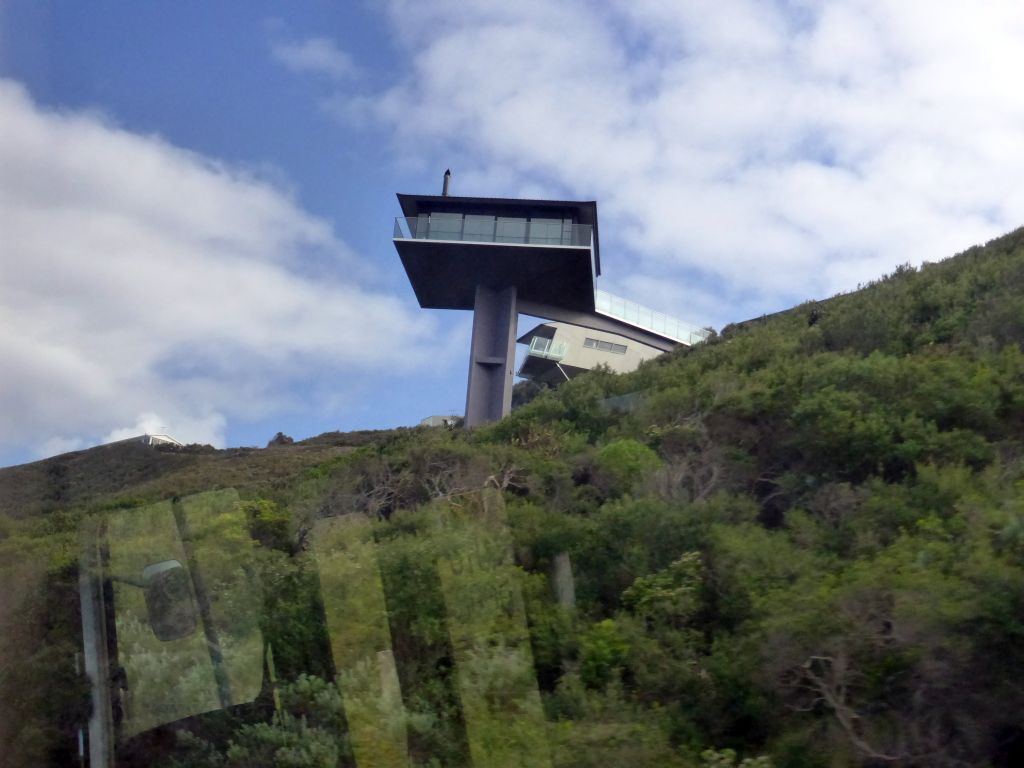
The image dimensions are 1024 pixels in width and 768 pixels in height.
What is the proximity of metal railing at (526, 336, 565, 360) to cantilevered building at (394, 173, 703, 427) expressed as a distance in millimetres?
7162

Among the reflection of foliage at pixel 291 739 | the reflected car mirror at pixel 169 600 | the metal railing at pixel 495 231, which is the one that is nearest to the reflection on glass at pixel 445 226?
the metal railing at pixel 495 231

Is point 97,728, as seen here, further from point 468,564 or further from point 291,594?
point 468,564

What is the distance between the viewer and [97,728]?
32.6 ft

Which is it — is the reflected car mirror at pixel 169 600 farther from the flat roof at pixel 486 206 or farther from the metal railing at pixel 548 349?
the metal railing at pixel 548 349

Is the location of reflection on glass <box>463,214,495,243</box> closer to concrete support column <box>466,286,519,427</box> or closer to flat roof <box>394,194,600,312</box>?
flat roof <box>394,194,600,312</box>

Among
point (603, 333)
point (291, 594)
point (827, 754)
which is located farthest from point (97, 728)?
point (603, 333)

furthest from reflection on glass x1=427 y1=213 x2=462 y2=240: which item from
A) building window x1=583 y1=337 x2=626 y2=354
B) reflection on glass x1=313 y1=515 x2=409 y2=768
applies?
reflection on glass x1=313 y1=515 x2=409 y2=768

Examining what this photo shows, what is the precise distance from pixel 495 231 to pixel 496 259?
3.13ft

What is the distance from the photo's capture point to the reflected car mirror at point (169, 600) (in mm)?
10859

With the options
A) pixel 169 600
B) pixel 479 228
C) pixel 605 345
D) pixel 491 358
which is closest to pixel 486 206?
pixel 479 228

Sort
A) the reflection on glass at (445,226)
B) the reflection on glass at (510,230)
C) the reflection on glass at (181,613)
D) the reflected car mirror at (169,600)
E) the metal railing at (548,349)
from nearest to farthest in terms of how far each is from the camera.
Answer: the reflection on glass at (181,613) → the reflected car mirror at (169,600) → the reflection on glass at (445,226) → the reflection on glass at (510,230) → the metal railing at (548,349)

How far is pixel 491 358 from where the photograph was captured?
36.2 metres

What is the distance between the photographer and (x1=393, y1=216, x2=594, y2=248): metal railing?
115 ft

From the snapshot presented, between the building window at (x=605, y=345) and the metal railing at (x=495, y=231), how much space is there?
7.74 m
